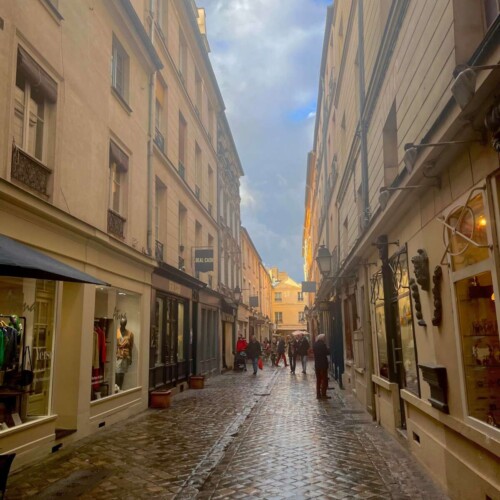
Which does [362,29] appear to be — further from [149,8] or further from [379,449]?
[379,449]

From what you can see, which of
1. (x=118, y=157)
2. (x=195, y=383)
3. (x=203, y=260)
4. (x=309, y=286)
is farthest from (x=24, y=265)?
(x=309, y=286)

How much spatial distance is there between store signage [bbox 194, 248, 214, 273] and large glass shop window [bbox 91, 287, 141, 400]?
6.11 m

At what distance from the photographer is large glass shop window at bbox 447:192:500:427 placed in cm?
448

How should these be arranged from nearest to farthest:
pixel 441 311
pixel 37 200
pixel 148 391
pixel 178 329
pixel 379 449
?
pixel 441 311 → pixel 37 200 → pixel 379 449 → pixel 148 391 → pixel 178 329

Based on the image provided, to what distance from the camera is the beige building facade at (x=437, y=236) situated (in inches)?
170

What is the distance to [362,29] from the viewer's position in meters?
11.5

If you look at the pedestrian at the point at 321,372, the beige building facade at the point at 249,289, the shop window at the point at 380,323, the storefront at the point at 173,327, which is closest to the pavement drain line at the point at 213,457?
the shop window at the point at 380,323

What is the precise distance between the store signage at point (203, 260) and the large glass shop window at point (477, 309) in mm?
13534

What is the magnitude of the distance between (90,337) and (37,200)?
3.17 metres

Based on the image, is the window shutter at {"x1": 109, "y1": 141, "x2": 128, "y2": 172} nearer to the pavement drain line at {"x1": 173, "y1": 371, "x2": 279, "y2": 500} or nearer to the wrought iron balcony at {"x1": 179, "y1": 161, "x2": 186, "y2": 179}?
the wrought iron balcony at {"x1": 179, "y1": 161, "x2": 186, "y2": 179}

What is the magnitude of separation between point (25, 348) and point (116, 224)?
3982 millimetres

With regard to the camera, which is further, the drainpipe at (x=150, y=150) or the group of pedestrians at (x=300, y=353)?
the group of pedestrians at (x=300, y=353)

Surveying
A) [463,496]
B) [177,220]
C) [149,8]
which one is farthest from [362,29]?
[463,496]

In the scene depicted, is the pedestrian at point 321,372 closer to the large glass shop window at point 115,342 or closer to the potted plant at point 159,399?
the potted plant at point 159,399
